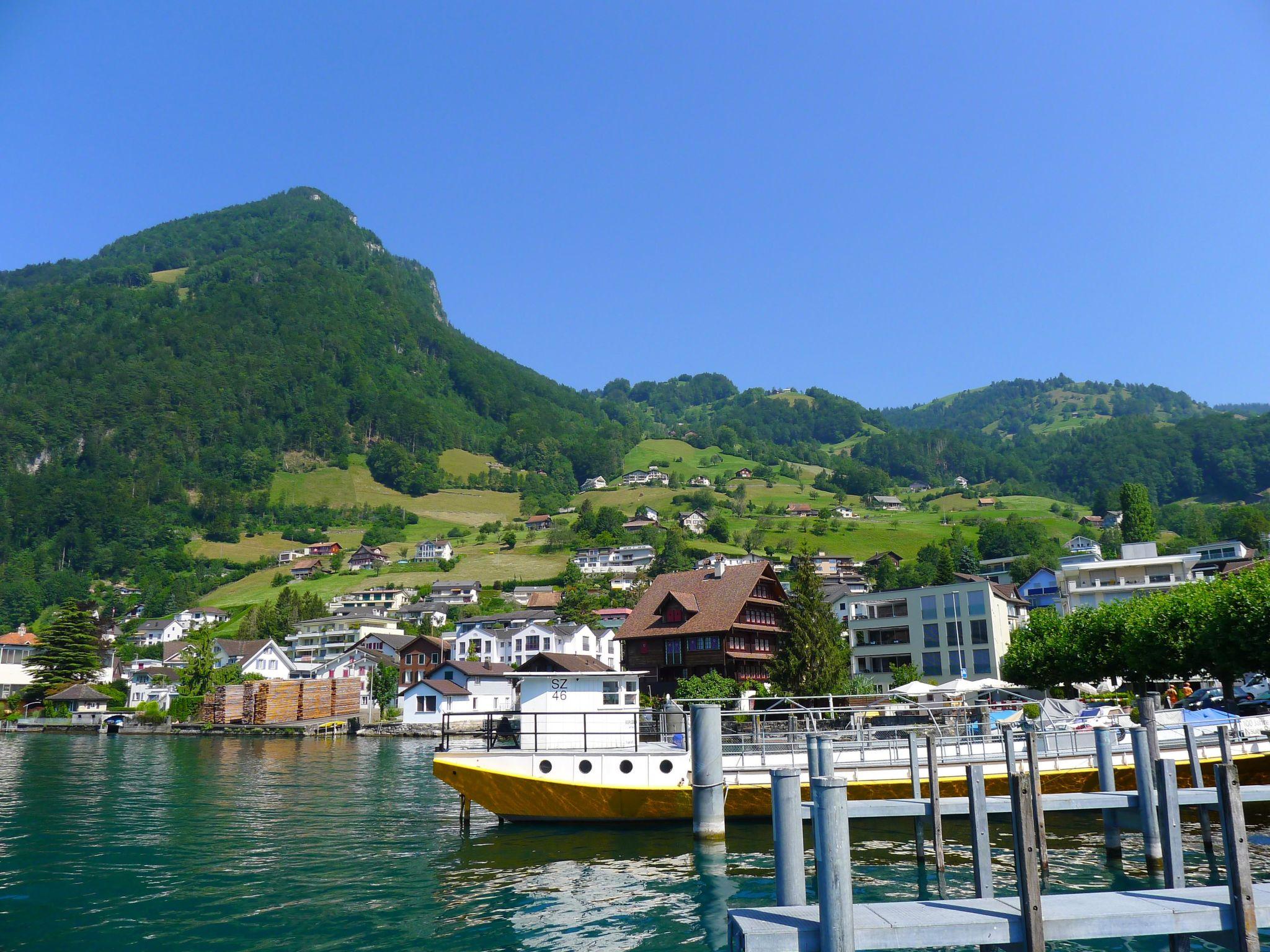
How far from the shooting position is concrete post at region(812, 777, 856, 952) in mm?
8703

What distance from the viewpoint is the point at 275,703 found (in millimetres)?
96688

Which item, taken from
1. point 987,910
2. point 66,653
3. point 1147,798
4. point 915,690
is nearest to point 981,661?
point 915,690

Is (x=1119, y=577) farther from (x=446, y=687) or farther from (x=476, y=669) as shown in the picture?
(x=446, y=687)

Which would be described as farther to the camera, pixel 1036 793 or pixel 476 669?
pixel 476 669

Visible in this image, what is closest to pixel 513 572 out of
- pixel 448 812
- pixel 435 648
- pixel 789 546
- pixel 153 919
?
pixel 789 546

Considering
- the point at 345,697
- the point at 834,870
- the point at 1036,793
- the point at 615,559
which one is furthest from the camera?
the point at 615,559

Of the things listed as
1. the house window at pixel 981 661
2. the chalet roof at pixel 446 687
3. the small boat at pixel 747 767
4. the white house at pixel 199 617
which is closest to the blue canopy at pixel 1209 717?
the small boat at pixel 747 767

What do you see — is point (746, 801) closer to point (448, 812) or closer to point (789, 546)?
point (448, 812)

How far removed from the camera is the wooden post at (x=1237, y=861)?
31.3 feet

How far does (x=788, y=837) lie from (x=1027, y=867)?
273cm

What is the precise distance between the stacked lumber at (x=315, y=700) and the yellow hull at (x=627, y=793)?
79.0 meters

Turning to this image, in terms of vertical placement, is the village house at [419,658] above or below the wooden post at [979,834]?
above

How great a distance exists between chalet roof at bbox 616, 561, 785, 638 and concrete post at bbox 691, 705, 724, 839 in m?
38.8

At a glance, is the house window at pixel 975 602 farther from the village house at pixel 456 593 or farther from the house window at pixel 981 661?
the village house at pixel 456 593
